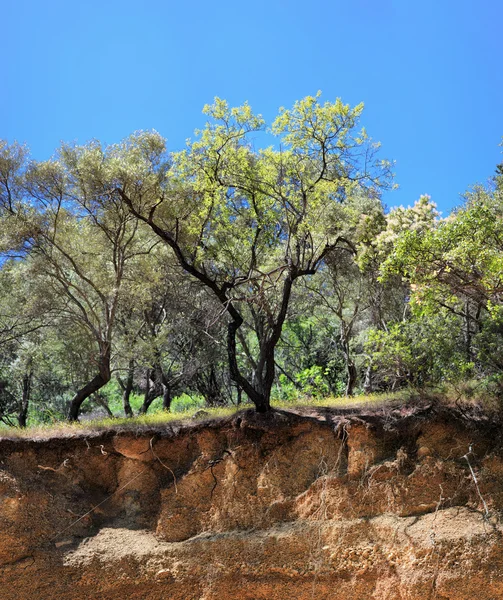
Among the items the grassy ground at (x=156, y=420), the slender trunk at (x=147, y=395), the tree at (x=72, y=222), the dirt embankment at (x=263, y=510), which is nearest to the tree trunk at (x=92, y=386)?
the tree at (x=72, y=222)

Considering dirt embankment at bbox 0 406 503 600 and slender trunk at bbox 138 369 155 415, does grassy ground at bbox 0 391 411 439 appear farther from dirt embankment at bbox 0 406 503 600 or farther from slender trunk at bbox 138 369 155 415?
slender trunk at bbox 138 369 155 415

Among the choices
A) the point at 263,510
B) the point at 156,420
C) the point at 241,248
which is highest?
the point at 241,248

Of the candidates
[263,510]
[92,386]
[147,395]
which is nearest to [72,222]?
[92,386]

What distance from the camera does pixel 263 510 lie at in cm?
1134

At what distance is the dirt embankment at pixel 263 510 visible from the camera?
412 inches

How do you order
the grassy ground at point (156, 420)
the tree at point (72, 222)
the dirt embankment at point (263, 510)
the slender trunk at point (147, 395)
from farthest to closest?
the slender trunk at point (147, 395)
the tree at point (72, 222)
the grassy ground at point (156, 420)
the dirt embankment at point (263, 510)

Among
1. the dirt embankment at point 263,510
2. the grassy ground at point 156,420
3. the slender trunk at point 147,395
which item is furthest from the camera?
the slender trunk at point 147,395

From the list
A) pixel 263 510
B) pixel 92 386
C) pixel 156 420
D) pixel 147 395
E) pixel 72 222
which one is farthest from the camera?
pixel 147 395

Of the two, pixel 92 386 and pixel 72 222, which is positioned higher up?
pixel 72 222

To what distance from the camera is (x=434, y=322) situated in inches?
567

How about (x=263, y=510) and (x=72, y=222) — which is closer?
(x=263, y=510)

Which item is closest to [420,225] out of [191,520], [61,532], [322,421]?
[322,421]

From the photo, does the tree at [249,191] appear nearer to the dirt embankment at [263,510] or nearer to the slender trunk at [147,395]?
the dirt embankment at [263,510]

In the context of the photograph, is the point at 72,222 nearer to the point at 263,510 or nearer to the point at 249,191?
the point at 249,191
